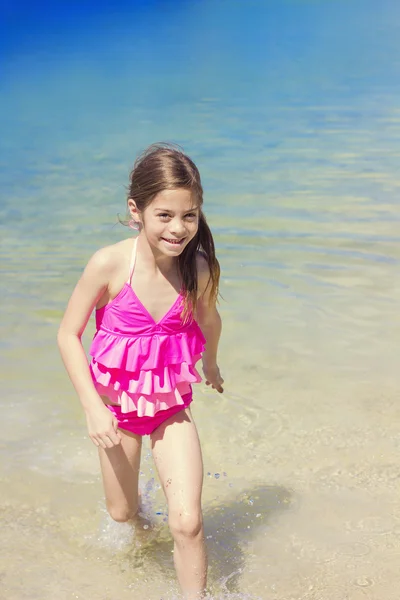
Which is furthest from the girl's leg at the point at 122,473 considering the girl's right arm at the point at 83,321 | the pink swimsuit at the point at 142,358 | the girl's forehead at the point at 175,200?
the girl's forehead at the point at 175,200

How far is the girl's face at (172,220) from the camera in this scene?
9.80 feet

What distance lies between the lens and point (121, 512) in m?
3.44

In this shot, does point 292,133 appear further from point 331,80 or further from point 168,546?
point 168,546

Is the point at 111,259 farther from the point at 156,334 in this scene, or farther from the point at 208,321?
the point at 208,321

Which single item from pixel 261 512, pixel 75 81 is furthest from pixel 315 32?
pixel 261 512

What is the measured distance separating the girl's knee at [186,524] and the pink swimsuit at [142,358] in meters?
0.38

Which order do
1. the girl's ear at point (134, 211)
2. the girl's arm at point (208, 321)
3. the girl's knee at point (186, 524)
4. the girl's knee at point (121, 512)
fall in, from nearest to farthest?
1. the girl's knee at point (186, 524)
2. the girl's ear at point (134, 211)
3. the girl's arm at point (208, 321)
4. the girl's knee at point (121, 512)

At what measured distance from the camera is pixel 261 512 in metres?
3.81

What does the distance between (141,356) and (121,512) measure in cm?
73

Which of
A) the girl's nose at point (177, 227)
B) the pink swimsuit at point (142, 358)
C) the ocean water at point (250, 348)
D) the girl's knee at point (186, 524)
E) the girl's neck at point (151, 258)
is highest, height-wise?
the girl's nose at point (177, 227)

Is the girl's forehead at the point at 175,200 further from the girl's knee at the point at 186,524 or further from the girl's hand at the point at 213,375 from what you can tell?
the girl's knee at the point at 186,524

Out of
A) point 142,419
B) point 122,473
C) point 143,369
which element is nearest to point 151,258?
point 143,369

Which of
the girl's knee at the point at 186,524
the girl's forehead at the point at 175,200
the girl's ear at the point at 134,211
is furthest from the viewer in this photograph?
the girl's ear at the point at 134,211

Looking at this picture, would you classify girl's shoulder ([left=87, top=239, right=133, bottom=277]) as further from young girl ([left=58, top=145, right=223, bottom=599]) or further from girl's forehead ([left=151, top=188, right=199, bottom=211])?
girl's forehead ([left=151, top=188, right=199, bottom=211])
